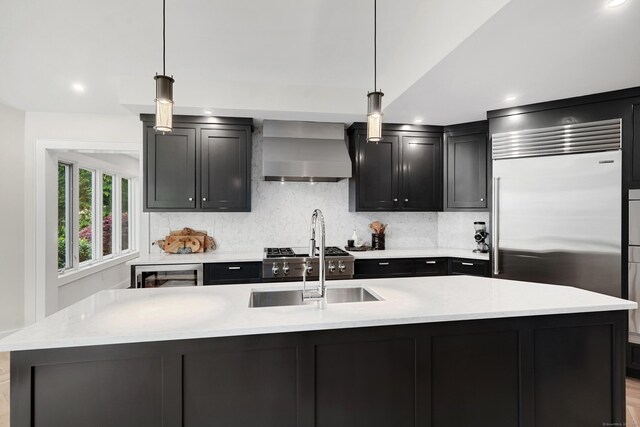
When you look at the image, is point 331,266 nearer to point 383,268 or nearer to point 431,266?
point 383,268

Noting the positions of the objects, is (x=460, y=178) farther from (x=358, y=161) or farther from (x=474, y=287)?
(x=474, y=287)

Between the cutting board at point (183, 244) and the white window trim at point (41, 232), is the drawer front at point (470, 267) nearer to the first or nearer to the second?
the cutting board at point (183, 244)

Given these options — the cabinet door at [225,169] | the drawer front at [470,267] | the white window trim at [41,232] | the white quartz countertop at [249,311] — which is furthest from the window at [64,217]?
the drawer front at [470,267]

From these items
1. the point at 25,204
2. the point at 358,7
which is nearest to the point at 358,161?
the point at 358,7

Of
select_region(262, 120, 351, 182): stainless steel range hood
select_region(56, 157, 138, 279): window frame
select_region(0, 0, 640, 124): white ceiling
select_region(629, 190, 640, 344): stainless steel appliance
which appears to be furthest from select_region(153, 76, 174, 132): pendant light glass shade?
select_region(56, 157, 138, 279): window frame

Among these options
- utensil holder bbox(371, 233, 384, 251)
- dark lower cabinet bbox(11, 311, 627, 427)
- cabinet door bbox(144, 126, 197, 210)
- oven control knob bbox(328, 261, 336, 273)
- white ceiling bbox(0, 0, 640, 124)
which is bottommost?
dark lower cabinet bbox(11, 311, 627, 427)

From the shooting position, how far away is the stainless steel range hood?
11.2ft

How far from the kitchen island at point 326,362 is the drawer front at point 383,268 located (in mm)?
1703

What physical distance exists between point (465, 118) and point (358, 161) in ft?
4.28

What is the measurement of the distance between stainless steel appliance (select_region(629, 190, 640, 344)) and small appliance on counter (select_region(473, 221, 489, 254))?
129cm

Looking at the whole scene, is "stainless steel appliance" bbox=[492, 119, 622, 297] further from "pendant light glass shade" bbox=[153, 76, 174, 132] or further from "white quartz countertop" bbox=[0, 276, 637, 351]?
"pendant light glass shade" bbox=[153, 76, 174, 132]

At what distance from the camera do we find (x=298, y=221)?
403cm

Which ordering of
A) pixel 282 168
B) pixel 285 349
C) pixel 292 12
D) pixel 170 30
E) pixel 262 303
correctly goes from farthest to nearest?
1. pixel 282 168
2. pixel 170 30
3. pixel 292 12
4. pixel 262 303
5. pixel 285 349

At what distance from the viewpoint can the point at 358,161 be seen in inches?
149
